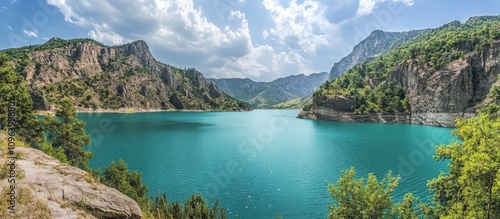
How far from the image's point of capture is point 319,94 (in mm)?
195875

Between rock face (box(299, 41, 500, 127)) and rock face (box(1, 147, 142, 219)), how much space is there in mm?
155285

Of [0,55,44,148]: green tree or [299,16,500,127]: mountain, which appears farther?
[299,16,500,127]: mountain

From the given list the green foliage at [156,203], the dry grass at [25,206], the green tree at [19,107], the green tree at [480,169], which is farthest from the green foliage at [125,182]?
the green tree at [480,169]

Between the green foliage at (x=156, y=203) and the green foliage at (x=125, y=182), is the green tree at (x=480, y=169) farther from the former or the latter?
the green foliage at (x=125, y=182)

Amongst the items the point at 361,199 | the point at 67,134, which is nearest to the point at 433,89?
the point at 361,199

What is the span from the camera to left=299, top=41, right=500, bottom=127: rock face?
12862 cm

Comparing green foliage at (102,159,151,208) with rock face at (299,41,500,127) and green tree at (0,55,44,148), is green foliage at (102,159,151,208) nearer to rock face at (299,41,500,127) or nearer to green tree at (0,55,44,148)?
green tree at (0,55,44,148)

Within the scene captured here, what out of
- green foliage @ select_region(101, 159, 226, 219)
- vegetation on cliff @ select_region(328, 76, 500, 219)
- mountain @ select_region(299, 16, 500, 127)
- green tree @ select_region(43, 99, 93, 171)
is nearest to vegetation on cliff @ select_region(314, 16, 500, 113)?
mountain @ select_region(299, 16, 500, 127)

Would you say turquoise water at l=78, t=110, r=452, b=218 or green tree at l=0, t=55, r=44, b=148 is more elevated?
green tree at l=0, t=55, r=44, b=148

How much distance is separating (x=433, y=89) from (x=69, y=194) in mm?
174393

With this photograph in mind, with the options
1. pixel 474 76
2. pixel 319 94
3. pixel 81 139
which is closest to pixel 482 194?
pixel 81 139

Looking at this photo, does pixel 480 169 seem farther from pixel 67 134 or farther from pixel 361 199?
pixel 67 134

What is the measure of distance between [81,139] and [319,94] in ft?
574

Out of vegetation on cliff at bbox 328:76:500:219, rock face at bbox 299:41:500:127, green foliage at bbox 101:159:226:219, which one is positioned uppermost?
rock face at bbox 299:41:500:127
